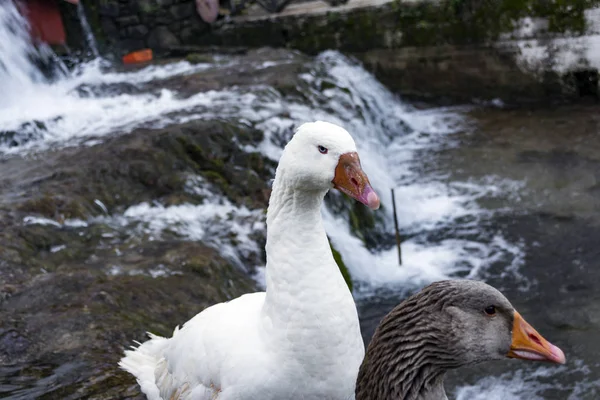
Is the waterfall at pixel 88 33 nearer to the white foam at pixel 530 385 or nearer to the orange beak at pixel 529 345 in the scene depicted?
the white foam at pixel 530 385

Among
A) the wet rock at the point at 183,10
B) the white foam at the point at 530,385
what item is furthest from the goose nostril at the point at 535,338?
the wet rock at the point at 183,10

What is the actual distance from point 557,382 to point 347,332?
2.09 metres

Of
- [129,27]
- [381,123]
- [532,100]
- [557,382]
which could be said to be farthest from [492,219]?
[129,27]

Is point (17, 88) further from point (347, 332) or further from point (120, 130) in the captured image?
point (347, 332)

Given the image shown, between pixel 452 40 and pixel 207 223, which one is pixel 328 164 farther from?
pixel 452 40

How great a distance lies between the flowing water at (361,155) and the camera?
188 inches

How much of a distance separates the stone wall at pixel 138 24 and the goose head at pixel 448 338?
11.0 meters

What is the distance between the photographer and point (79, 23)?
12539 mm

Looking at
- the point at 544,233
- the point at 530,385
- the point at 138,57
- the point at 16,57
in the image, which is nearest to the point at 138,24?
the point at 138,57

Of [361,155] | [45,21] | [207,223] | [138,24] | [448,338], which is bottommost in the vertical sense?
[361,155]

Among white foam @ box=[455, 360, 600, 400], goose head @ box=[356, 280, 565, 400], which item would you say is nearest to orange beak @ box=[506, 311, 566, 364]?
goose head @ box=[356, 280, 565, 400]

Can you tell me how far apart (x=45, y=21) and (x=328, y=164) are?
10846mm

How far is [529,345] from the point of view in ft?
6.96

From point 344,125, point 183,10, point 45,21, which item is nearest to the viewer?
Answer: point 344,125
